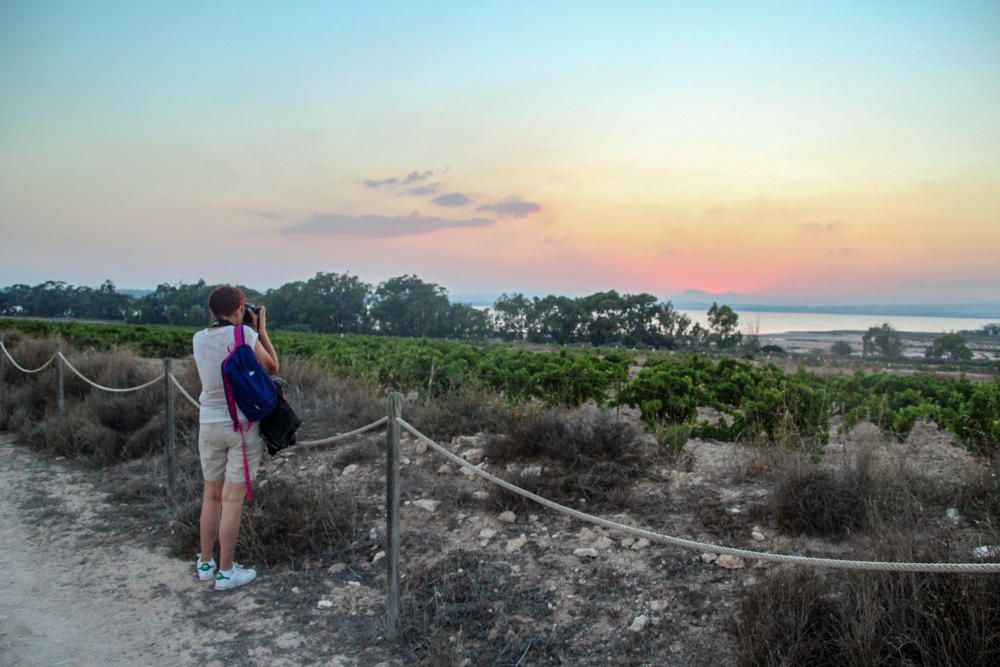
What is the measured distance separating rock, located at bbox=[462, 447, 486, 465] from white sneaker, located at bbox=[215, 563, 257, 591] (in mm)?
2478

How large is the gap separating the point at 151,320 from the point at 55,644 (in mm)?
50065

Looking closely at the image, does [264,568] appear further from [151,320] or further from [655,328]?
[151,320]

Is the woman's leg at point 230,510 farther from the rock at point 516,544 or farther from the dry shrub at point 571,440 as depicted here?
the dry shrub at point 571,440

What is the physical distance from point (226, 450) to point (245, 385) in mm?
667

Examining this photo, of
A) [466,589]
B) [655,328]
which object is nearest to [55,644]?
[466,589]

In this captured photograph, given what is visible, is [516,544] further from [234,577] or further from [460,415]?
[460,415]

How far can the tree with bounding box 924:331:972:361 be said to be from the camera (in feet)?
86.9

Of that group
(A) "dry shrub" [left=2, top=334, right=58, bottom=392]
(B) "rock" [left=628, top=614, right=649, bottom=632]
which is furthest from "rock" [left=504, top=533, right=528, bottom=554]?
(A) "dry shrub" [left=2, top=334, right=58, bottom=392]

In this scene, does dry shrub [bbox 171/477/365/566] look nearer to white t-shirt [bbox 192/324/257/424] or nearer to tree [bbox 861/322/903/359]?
white t-shirt [bbox 192/324/257/424]

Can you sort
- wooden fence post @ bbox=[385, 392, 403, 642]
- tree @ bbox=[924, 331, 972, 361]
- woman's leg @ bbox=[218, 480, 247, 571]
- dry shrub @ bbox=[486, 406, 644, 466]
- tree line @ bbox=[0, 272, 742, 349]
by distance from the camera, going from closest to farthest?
1. wooden fence post @ bbox=[385, 392, 403, 642]
2. woman's leg @ bbox=[218, 480, 247, 571]
3. dry shrub @ bbox=[486, 406, 644, 466]
4. tree @ bbox=[924, 331, 972, 361]
5. tree line @ bbox=[0, 272, 742, 349]

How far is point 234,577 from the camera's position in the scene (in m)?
4.79

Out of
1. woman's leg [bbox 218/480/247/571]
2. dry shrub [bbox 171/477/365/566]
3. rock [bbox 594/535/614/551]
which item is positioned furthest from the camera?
dry shrub [bbox 171/477/365/566]

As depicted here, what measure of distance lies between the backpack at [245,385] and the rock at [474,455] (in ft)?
8.70

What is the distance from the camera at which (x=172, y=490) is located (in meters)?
6.62
